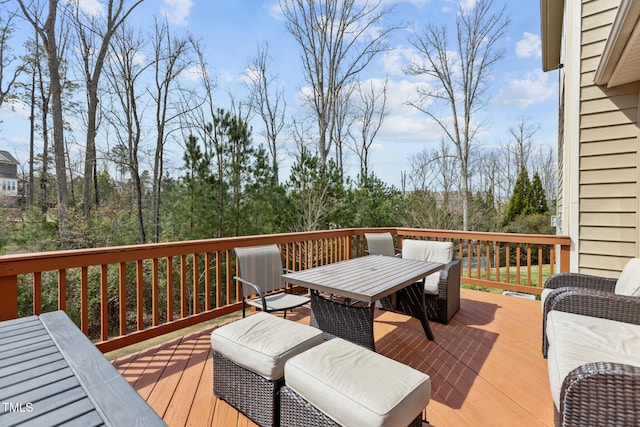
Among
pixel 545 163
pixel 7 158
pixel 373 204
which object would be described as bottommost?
pixel 373 204

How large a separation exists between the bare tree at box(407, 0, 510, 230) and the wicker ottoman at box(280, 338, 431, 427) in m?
11.2

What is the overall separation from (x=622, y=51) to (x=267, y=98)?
14.2 meters

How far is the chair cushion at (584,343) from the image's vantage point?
163 centimetres

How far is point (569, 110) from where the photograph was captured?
391cm

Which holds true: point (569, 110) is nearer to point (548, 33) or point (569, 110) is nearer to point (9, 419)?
point (548, 33)

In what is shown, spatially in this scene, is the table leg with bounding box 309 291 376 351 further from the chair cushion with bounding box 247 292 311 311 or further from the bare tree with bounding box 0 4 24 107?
the bare tree with bounding box 0 4 24 107

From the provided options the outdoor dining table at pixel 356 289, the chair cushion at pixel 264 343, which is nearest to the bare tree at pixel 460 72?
the outdoor dining table at pixel 356 289

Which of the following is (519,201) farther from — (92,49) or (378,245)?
(92,49)

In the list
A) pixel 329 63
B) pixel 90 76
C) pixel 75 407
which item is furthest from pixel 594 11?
pixel 90 76

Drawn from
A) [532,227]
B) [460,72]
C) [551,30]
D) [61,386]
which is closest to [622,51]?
[551,30]

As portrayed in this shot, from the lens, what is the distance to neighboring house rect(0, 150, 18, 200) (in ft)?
36.9

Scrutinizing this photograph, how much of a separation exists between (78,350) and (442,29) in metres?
14.4

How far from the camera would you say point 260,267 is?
3266mm

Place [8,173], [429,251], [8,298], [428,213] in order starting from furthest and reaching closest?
[8,173] < [428,213] < [429,251] < [8,298]
